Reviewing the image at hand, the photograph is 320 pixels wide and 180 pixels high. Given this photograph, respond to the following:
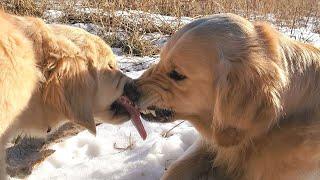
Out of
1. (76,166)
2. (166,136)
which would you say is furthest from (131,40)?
(76,166)

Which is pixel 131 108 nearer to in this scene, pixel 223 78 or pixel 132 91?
pixel 132 91

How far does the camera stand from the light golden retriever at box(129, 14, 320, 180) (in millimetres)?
2797

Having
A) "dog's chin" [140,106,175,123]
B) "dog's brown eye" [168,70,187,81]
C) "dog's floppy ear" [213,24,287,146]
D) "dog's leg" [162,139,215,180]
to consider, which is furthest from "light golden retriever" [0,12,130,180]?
"dog's floppy ear" [213,24,287,146]

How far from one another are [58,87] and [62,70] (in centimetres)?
10

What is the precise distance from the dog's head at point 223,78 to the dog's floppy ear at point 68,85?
410 millimetres

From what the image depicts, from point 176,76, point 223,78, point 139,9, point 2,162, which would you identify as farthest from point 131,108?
point 139,9

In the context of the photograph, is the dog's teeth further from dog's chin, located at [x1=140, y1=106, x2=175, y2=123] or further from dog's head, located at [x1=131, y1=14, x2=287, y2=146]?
dog's head, located at [x1=131, y1=14, x2=287, y2=146]

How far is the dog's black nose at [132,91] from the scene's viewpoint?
3197mm

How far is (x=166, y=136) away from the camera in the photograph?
4027 millimetres

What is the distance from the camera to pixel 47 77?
2879 millimetres

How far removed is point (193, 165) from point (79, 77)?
40.0 inches

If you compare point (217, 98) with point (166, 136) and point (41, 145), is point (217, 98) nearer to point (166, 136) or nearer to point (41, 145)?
point (166, 136)

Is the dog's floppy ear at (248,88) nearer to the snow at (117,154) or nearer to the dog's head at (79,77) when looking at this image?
the dog's head at (79,77)

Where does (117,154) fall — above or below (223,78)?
below
